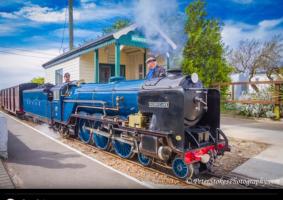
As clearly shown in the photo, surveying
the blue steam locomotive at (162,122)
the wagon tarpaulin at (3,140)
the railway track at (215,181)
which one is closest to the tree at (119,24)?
the blue steam locomotive at (162,122)

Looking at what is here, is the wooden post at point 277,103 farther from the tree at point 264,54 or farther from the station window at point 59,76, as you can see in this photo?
the station window at point 59,76

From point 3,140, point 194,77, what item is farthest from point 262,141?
point 3,140

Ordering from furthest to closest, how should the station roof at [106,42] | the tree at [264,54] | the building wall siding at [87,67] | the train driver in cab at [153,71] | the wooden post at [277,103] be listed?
the building wall siding at [87,67]
the wooden post at [277,103]
the station roof at [106,42]
the train driver in cab at [153,71]
the tree at [264,54]

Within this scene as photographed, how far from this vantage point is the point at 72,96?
8.81 meters

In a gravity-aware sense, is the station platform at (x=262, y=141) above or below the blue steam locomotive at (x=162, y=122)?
below

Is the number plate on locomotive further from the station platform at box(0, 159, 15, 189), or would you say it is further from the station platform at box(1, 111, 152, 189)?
the station platform at box(0, 159, 15, 189)

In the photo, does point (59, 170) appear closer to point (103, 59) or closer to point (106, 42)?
point (106, 42)

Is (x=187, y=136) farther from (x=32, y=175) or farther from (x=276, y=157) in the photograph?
(x=32, y=175)

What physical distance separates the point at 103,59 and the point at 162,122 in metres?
8.20

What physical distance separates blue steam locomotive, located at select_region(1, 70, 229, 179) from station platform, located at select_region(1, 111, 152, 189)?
0.79 meters

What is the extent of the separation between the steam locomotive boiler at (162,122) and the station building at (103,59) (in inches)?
121

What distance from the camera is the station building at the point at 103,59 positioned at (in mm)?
10023

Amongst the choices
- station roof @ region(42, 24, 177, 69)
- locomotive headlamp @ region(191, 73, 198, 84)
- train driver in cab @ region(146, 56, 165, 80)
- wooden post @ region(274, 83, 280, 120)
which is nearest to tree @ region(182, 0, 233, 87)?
station roof @ region(42, 24, 177, 69)

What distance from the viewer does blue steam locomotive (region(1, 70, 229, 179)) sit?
4770 millimetres
